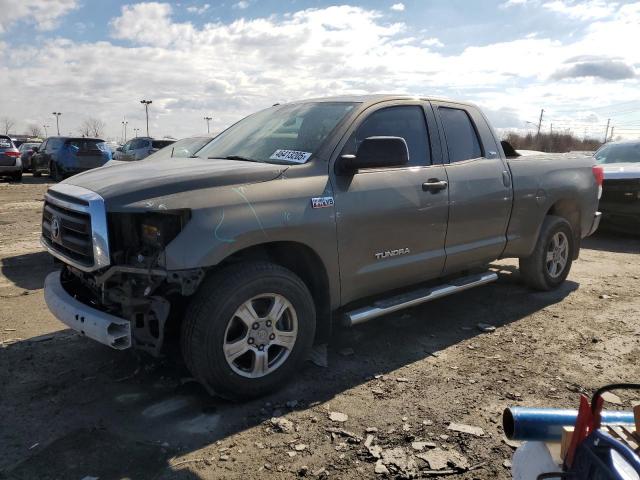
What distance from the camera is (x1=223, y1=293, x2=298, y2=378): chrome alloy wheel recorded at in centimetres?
324

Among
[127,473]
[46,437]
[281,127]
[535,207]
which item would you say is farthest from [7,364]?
[535,207]

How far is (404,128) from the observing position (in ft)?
14.2

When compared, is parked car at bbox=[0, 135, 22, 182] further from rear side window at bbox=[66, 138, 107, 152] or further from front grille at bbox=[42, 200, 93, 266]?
front grille at bbox=[42, 200, 93, 266]

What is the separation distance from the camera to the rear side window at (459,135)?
462 cm

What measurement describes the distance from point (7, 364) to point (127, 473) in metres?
1.78

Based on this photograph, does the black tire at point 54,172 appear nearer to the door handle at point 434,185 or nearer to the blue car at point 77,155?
the blue car at point 77,155

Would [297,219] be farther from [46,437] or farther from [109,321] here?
[46,437]

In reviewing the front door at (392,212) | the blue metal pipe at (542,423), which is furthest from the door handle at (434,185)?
the blue metal pipe at (542,423)

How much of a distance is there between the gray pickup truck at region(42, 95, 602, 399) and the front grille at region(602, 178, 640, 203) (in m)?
4.55

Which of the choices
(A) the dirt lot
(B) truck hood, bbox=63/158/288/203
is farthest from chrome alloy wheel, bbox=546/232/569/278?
(B) truck hood, bbox=63/158/288/203

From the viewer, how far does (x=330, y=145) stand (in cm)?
374

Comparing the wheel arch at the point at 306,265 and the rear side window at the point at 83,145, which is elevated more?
the rear side window at the point at 83,145

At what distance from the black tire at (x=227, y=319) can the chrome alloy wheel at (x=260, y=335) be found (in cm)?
2

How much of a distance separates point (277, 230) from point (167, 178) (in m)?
0.73
